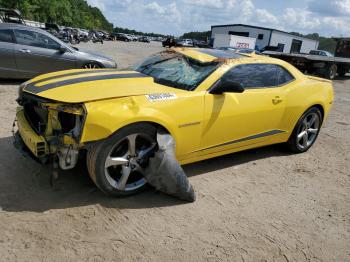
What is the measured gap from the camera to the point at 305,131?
5.40 m

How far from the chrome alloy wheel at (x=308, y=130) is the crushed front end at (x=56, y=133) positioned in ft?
11.4

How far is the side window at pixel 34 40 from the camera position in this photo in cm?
838

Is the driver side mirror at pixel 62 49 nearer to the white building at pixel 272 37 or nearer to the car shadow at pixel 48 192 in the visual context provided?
the car shadow at pixel 48 192

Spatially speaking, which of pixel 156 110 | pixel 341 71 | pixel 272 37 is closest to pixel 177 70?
pixel 156 110

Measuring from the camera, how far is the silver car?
8.25 m

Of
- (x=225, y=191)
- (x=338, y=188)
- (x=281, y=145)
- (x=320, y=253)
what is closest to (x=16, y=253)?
(x=225, y=191)

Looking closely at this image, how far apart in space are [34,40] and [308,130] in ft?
22.0

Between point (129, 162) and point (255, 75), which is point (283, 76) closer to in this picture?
point (255, 75)

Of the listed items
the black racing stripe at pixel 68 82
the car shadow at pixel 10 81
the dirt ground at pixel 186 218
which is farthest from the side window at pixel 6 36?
the black racing stripe at pixel 68 82

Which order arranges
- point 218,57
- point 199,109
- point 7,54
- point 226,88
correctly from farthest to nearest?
point 7,54 → point 218,57 → point 226,88 → point 199,109

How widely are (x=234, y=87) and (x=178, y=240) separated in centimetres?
182

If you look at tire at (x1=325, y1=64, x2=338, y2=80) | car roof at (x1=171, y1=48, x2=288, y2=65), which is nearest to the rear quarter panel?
car roof at (x1=171, y1=48, x2=288, y2=65)

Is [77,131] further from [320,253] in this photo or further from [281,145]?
[281,145]

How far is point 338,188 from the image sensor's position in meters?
4.40
